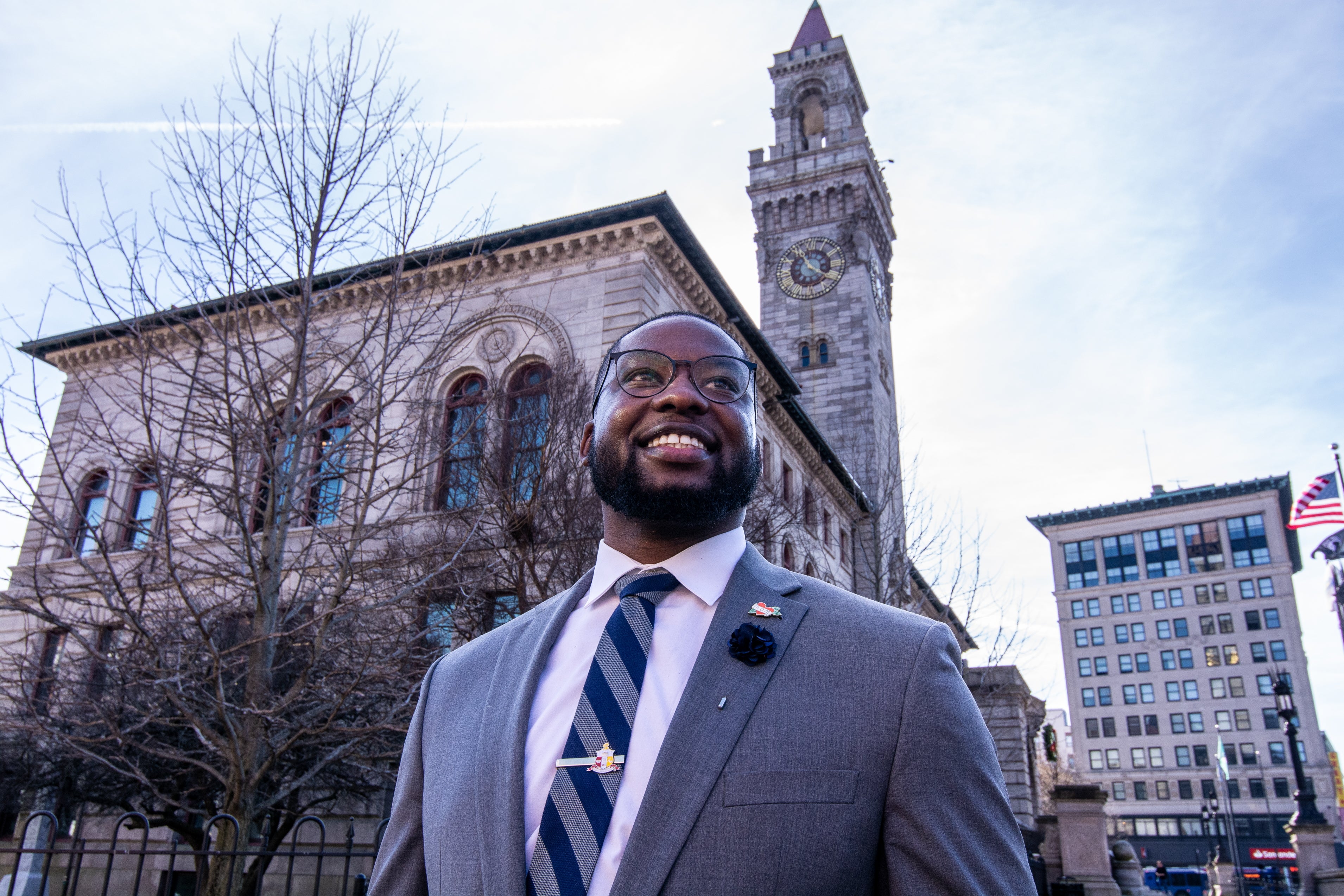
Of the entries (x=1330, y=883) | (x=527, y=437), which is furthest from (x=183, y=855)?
(x=1330, y=883)

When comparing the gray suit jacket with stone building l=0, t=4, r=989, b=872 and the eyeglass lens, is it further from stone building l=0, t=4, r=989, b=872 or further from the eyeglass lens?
stone building l=0, t=4, r=989, b=872

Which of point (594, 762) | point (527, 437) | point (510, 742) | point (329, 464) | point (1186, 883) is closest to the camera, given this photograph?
point (594, 762)

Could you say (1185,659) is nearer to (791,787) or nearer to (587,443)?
(587,443)

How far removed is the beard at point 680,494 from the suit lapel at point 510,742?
311 millimetres

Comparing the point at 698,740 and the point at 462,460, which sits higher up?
the point at 462,460

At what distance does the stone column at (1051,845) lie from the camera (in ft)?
62.6

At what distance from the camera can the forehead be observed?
249cm

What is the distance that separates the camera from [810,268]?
1763 inches

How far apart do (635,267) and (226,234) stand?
14.6 metres

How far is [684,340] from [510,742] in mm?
1164

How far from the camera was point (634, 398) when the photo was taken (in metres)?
2.42

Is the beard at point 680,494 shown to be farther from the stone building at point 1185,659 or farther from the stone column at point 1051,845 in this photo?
the stone building at point 1185,659

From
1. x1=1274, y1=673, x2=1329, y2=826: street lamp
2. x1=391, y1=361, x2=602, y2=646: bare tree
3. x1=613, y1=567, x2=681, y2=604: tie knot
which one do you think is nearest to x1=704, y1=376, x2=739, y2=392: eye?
x1=613, y1=567, x2=681, y2=604: tie knot

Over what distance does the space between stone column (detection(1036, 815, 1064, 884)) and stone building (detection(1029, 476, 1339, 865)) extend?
63.3m
